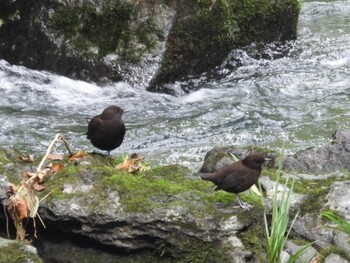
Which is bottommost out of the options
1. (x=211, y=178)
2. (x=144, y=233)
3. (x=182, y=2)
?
(x=144, y=233)

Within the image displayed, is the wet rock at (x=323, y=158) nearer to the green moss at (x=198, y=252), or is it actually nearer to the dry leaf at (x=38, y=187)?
the green moss at (x=198, y=252)

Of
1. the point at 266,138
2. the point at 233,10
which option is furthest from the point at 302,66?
the point at 266,138

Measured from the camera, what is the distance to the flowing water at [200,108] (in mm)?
8102

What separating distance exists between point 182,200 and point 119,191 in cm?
40

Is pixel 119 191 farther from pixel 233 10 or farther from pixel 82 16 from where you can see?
pixel 233 10

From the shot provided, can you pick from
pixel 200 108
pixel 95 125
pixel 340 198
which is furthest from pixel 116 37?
pixel 340 198

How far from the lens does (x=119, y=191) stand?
14.1ft

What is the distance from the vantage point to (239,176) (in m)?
4.23

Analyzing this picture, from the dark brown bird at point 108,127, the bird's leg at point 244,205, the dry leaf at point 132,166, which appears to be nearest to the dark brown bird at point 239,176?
the bird's leg at point 244,205

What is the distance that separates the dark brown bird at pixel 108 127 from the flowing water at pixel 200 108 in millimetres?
1315

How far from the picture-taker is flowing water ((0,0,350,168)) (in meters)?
8.10

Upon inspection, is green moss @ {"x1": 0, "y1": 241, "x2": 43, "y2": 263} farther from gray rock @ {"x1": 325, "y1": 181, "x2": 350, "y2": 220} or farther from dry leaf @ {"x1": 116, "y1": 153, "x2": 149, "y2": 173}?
gray rock @ {"x1": 325, "y1": 181, "x2": 350, "y2": 220}

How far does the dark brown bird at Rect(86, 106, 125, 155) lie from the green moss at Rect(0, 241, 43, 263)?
2.49m

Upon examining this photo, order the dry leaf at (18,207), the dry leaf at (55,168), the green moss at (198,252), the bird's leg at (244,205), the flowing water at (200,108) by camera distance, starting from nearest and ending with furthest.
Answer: the green moss at (198,252) → the dry leaf at (18,207) → the bird's leg at (244,205) → the dry leaf at (55,168) → the flowing water at (200,108)
